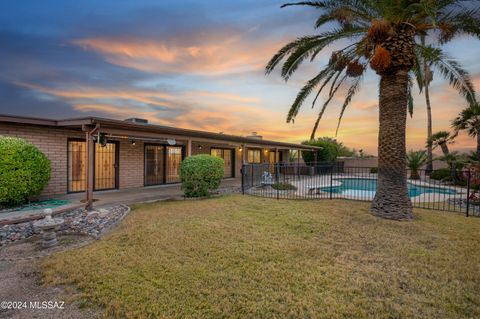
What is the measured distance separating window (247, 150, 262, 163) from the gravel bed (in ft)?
48.1

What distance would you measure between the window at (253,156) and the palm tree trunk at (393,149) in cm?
1461

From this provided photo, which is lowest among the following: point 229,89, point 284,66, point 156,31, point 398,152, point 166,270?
point 166,270

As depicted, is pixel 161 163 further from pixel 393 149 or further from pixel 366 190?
pixel 366 190

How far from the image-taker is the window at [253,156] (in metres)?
21.6

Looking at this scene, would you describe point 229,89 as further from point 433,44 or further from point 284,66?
point 433,44

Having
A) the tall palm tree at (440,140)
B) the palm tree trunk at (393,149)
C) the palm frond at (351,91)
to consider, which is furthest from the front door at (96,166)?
the tall palm tree at (440,140)

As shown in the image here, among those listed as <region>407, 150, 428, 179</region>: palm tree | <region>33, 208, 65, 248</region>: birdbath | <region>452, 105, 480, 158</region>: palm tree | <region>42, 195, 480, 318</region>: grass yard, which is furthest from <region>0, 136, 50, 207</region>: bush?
<region>407, 150, 428, 179</region>: palm tree

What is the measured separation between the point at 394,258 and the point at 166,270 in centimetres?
373

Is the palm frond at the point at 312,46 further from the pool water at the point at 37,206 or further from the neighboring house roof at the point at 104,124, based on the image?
the pool water at the point at 37,206

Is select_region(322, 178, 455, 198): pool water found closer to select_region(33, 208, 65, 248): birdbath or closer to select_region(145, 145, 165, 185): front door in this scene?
select_region(145, 145, 165, 185): front door

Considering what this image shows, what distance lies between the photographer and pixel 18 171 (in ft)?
22.5

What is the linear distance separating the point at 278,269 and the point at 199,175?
6.39 m

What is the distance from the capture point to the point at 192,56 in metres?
11.8

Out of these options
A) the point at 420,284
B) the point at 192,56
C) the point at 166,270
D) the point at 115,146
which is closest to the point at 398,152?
the point at 420,284
